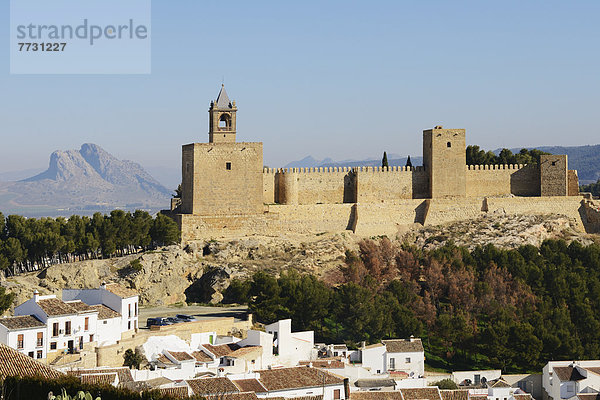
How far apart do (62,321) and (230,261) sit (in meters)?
14.7

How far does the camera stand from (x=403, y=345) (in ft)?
128

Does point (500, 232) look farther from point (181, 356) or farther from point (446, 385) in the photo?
point (181, 356)

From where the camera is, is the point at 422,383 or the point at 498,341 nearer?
the point at 422,383

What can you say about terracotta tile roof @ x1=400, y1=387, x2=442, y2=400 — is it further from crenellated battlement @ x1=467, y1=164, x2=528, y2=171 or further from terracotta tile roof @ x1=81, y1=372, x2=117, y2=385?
crenellated battlement @ x1=467, y1=164, x2=528, y2=171

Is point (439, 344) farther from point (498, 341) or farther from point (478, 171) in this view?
point (478, 171)

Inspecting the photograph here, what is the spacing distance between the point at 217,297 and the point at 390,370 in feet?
33.6

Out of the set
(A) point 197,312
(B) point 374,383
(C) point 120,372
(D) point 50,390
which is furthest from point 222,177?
(D) point 50,390

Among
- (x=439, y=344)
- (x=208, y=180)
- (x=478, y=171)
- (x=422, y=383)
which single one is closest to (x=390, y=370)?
(x=422, y=383)

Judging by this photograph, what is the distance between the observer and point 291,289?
4178 centimetres

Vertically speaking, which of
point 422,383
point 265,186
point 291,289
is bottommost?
point 422,383

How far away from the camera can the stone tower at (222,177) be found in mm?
48500

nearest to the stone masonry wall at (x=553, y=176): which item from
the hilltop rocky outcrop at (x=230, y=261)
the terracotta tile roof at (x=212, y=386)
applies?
the hilltop rocky outcrop at (x=230, y=261)

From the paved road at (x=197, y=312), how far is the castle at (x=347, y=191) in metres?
5.85

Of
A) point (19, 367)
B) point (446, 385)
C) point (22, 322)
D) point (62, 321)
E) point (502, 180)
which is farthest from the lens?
point (502, 180)
